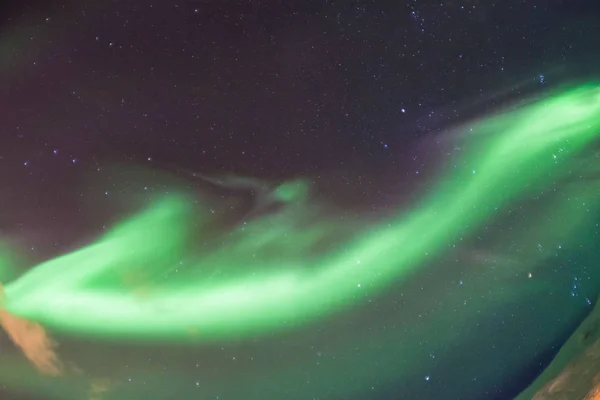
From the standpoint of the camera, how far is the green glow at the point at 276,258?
1.16 m

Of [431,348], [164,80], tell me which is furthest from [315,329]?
[164,80]

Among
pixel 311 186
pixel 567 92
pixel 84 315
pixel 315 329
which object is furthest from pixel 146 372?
pixel 567 92

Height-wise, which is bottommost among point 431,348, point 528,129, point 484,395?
point 484,395

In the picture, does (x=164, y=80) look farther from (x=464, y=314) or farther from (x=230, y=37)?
(x=464, y=314)

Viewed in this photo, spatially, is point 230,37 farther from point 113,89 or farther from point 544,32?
point 544,32

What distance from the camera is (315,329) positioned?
118cm

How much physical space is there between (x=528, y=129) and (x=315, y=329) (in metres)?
0.64

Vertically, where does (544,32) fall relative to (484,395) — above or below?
above

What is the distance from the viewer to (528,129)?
1180mm

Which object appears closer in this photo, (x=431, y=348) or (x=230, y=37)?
(x=230, y=37)

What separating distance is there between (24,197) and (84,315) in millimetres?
285

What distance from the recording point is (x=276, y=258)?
1177 millimetres

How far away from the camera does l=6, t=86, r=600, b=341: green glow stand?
1163mm

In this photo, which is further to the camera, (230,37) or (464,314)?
(464,314)
